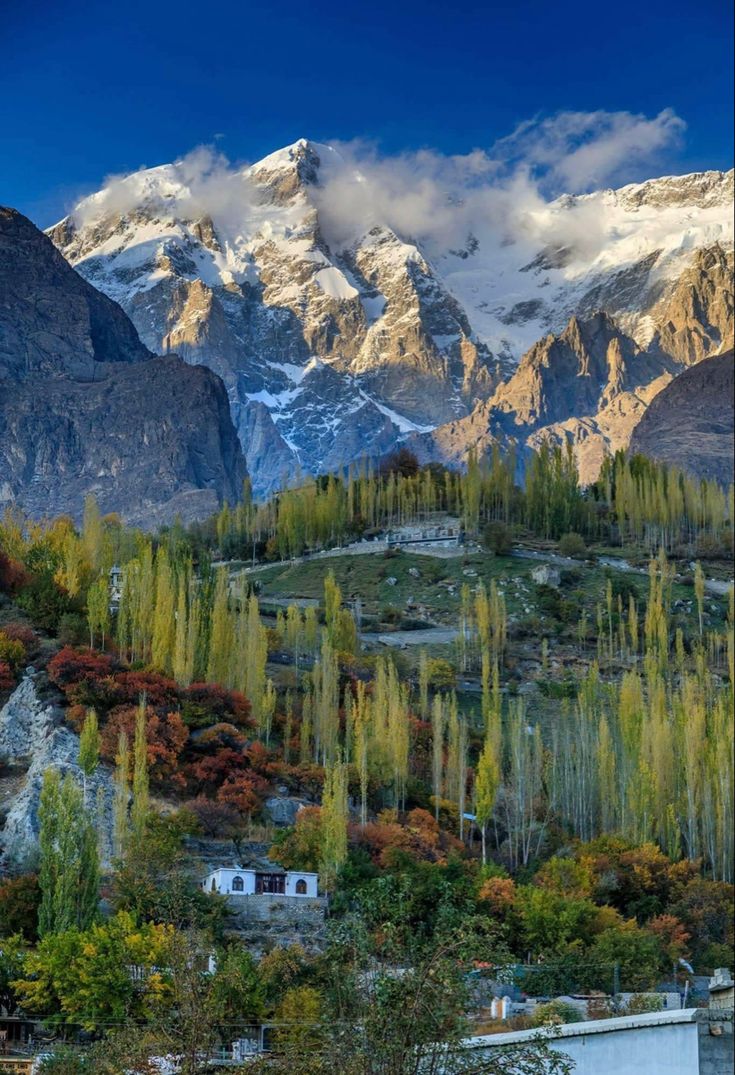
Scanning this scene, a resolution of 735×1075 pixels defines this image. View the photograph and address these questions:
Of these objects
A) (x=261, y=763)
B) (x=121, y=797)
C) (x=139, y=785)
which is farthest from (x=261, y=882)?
(x=261, y=763)

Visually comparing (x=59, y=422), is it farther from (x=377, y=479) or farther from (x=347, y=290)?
(x=347, y=290)

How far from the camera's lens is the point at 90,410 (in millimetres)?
41156

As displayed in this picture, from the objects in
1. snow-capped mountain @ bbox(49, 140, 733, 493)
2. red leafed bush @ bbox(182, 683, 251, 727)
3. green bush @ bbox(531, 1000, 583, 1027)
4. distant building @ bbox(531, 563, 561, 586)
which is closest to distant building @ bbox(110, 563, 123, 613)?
red leafed bush @ bbox(182, 683, 251, 727)

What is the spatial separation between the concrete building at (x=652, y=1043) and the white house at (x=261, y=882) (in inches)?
278

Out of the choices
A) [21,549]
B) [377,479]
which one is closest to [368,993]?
[21,549]

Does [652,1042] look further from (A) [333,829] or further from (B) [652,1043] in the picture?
(A) [333,829]

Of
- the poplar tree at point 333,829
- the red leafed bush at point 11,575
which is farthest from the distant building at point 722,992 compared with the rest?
the red leafed bush at point 11,575

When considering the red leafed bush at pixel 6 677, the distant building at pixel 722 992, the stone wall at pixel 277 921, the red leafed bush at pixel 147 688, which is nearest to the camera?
the distant building at pixel 722 992

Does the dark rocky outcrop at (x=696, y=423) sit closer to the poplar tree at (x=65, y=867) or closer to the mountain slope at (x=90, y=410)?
the mountain slope at (x=90, y=410)

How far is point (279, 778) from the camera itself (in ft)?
86.3

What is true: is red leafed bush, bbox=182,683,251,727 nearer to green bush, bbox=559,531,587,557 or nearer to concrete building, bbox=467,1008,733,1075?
concrete building, bbox=467,1008,733,1075

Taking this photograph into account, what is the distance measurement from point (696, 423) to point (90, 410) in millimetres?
67311

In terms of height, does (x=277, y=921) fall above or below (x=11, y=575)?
below

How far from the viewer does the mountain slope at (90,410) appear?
1235 inches
